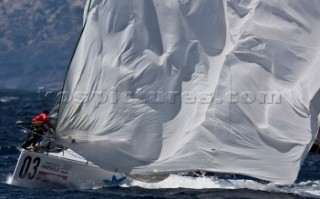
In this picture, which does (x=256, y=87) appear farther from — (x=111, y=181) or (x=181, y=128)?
(x=111, y=181)

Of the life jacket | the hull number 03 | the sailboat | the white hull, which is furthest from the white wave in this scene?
the life jacket

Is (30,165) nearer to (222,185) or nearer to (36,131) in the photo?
(36,131)

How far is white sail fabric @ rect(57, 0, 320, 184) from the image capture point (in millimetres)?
25969

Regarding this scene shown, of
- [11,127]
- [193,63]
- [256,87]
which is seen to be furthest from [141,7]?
[11,127]

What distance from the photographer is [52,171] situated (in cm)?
2808

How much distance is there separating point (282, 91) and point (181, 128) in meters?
2.87

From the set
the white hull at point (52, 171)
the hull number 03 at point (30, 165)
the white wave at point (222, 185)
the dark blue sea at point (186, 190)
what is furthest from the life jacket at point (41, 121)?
the white wave at point (222, 185)

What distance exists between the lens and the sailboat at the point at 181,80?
2597 centimetres

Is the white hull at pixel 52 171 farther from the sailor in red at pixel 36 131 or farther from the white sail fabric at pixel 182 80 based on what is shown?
the white sail fabric at pixel 182 80

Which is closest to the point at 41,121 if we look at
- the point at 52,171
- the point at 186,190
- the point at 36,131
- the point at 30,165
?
the point at 36,131

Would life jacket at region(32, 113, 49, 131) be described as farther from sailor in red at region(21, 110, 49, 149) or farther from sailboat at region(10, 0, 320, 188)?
sailboat at region(10, 0, 320, 188)

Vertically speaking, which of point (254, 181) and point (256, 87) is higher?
point (256, 87)

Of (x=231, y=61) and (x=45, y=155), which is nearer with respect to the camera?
(x=231, y=61)

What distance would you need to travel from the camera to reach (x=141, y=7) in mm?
26422
